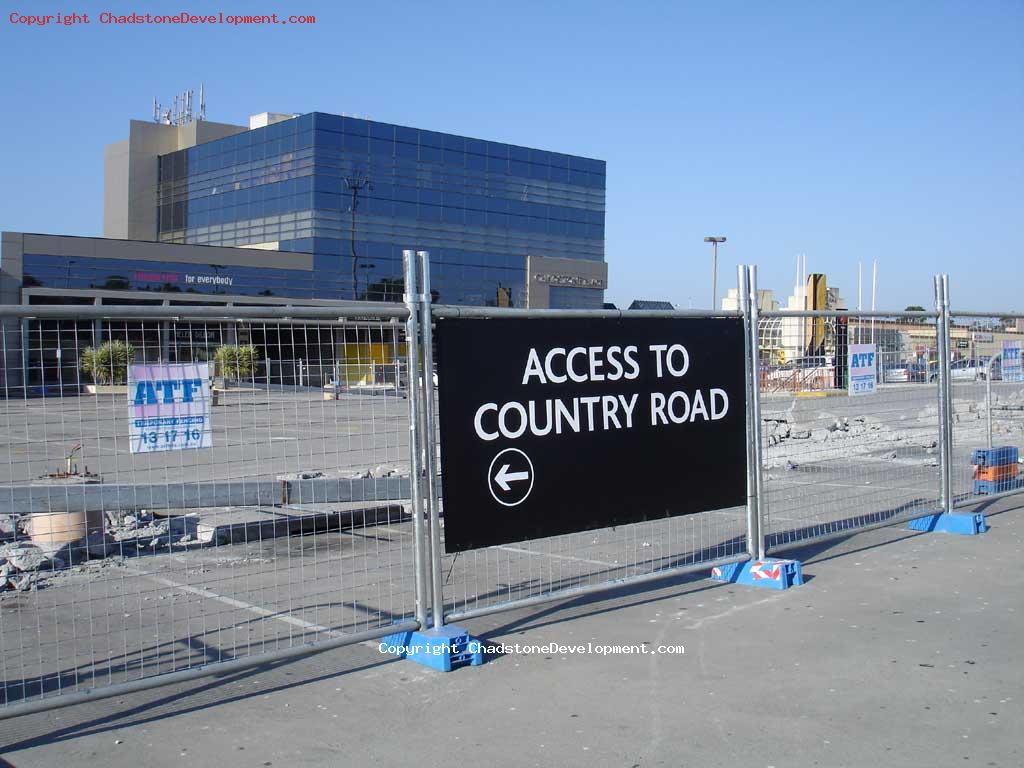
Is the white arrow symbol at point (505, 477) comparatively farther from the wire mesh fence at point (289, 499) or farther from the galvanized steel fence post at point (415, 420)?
the galvanized steel fence post at point (415, 420)

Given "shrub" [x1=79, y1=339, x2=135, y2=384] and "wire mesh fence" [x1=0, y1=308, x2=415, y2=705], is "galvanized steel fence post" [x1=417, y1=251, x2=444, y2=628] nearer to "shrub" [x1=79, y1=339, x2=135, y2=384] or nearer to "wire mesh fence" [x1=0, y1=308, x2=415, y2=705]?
"wire mesh fence" [x1=0, y1=308, x2=415, y2=705]

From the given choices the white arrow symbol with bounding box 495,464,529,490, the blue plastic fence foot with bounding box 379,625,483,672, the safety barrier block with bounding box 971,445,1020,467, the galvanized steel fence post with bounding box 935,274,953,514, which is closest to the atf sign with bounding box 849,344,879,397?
the galvanized steel fence post with bounding box 935,274,953,514

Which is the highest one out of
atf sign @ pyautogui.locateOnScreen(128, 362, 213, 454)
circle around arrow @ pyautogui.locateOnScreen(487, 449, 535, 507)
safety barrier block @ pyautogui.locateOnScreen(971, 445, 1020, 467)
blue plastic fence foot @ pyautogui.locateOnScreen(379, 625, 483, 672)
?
atf sign @ pyautogui.locateOnScreen(128, 362, 213, 454)

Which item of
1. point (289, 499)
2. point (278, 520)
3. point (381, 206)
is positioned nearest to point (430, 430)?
point (289, 499)

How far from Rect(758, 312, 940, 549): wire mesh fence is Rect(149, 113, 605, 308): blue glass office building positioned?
4352 centimetres

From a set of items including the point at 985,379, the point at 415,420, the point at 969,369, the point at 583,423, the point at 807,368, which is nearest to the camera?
the point at 415,420

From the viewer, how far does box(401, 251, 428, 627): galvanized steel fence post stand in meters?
5.71

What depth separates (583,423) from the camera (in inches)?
261

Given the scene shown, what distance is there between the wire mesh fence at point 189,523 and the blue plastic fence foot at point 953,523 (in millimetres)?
5352

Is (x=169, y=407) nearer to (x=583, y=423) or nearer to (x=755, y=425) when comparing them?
(x=583, y=423)

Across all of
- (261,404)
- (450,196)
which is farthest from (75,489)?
(450,196)

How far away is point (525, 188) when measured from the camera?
214 feet

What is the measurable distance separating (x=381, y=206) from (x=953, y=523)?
51.8 m

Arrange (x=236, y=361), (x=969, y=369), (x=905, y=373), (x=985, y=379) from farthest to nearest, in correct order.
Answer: (x=985, y=379) → (x=969, y=369) → (x=905, y=373) → (x=236, y=361)
